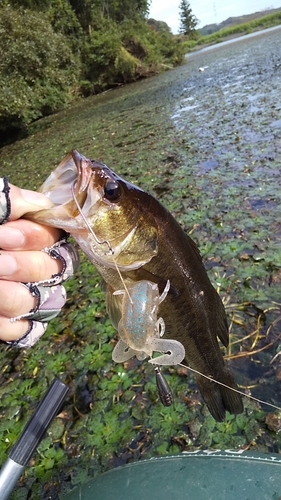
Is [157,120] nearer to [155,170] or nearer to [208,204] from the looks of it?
[155,170]

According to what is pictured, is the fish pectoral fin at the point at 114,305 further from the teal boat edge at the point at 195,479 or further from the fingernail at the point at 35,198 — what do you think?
the teal boat edge at the point at 195,479

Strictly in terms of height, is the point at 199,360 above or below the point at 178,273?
below

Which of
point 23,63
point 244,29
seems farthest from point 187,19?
point 23,63

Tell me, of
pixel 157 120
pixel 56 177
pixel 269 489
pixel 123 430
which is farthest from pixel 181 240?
pixel 157 120

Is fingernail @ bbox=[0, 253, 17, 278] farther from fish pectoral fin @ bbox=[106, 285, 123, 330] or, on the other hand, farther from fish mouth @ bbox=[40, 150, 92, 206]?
fish pectoral fin @ bbox=[106, 285, 123, 330]

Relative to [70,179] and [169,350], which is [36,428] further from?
[70,179]

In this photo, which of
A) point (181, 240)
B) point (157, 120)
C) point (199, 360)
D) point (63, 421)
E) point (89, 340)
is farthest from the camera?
point (157, 120)

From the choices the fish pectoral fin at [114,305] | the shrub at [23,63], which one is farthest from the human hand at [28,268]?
the shrub at [23,63]
